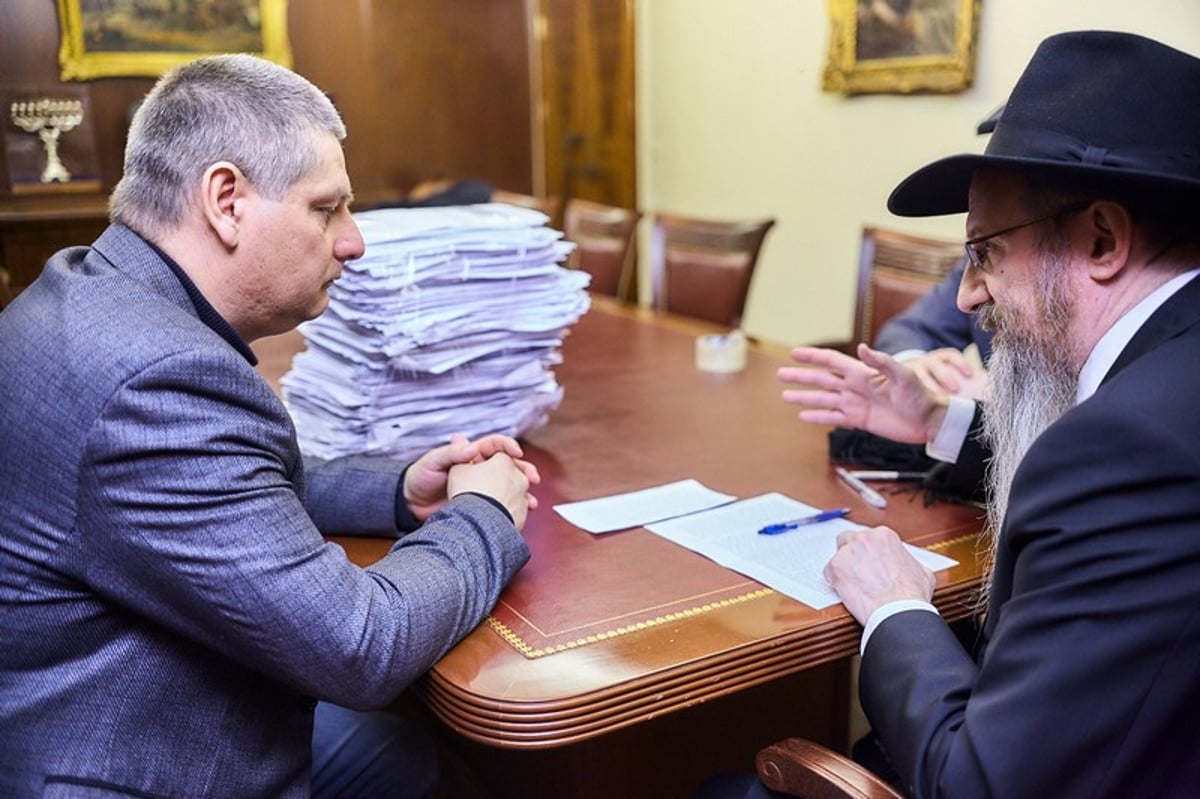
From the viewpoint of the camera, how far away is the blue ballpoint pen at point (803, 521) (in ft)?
4.70

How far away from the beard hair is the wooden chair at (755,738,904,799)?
285 millimetres

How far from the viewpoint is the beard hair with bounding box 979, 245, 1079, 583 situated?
1.06 meters

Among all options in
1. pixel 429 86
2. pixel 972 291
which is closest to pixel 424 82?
pixel 429 86

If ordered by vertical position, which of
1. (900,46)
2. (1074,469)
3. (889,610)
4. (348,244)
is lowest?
(889,610)

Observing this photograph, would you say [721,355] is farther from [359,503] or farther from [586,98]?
[586,98]

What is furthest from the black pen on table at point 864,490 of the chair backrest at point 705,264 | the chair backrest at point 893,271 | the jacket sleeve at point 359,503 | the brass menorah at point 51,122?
the brass menorah at point 51,122

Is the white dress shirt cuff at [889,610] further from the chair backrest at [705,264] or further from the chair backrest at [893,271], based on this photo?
the chair backrest at [705,264]

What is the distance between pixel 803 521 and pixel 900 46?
10.5 ft

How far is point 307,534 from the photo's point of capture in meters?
1.06

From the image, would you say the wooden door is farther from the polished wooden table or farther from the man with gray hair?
the man with gray hair

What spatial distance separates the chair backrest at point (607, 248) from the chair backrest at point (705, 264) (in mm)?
127

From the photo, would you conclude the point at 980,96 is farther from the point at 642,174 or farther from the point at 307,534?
the point at 307,534

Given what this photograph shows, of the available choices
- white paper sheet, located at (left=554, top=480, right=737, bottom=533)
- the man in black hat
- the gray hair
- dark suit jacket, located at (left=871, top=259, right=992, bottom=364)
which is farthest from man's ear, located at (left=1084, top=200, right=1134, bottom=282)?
dark suit jacket, located at (left=871, top=259, right=992, bottom=364)

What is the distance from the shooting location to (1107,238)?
101 cm
